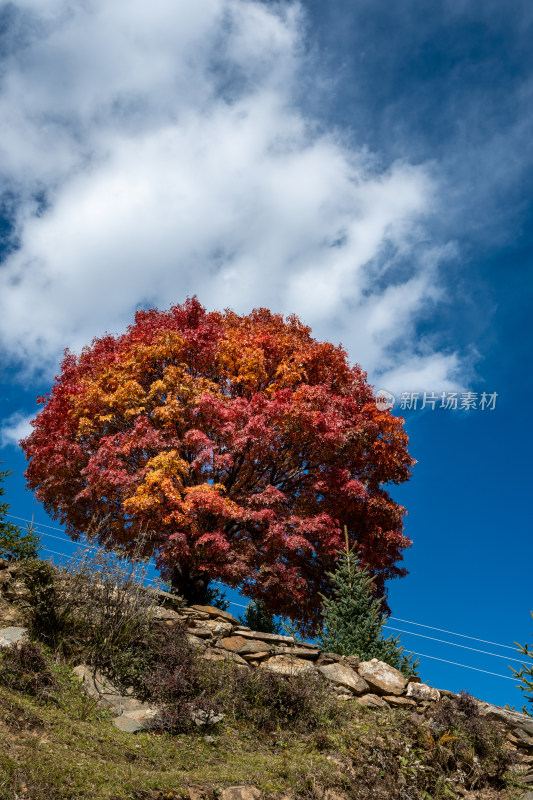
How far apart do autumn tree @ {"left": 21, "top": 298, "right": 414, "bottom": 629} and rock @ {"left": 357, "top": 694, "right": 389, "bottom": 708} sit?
13.6 feet

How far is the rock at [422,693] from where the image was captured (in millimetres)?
9500

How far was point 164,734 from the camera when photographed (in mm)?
7312

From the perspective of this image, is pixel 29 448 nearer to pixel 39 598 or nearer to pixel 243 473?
pixel 243 473

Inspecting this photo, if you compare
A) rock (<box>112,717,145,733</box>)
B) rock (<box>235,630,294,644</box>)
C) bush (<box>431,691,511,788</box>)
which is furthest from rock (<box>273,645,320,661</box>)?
rock (<box>112,717,145,733</box>)

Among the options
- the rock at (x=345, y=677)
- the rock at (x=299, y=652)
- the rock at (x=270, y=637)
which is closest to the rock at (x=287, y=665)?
the rock at (x=299, y=652)

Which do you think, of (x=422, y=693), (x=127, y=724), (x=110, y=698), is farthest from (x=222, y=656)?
(x=422, y=693)

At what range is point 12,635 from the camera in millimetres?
8414

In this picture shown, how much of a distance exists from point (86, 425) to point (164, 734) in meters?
8.93

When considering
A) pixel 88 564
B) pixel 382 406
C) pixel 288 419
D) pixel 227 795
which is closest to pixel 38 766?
pixel 227 795

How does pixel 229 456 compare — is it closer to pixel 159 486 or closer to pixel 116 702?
pixel 159 486

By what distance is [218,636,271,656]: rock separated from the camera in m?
10.0

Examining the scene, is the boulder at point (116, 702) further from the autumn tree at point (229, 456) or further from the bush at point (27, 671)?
the autumn tree at point (229, 456)

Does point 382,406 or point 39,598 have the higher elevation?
point 382,406

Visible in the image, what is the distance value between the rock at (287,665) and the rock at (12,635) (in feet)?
12.9
